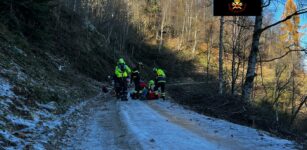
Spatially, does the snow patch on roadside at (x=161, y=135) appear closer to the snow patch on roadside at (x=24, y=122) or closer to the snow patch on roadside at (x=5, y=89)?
the snow patch on roadside at (x=24, y=122)

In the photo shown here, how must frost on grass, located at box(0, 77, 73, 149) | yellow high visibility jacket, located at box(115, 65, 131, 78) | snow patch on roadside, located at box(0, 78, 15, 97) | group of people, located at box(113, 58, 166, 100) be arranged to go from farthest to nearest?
1. yellow high visibility jacket, located at box(115, 65, 131, 78)
2. group of people, located at box(113, 58, 166, 100)
3. snow patch on roadside, located at box(0, 78, 15, 97)
4. frost on grass, located at box(0, 77, 73, 149)

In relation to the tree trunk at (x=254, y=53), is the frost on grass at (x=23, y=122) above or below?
below

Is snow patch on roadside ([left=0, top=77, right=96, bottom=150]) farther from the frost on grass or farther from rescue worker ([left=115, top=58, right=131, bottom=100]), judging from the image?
rescue worker ([left=115, top=58, right=131, bottom=100])

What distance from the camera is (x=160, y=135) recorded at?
26.9 ft

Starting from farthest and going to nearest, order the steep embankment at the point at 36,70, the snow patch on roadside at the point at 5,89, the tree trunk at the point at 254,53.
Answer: the tree trunk at the point at 254,53
the snow patch on roadside at the point at 5,89
the steep embankment at the point at 36,70

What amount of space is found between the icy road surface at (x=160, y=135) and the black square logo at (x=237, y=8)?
165 inches

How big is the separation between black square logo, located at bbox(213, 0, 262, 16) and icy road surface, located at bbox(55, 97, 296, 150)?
165 inches

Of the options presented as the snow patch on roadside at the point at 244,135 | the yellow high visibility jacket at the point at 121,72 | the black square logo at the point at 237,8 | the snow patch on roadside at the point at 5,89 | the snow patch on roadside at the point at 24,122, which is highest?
the black square logo at the point at 237,8

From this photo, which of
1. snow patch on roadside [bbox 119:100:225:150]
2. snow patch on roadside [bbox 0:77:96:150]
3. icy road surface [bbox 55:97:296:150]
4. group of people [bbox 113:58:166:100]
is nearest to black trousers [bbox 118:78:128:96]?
group of people [bbox 113:58:166:100]

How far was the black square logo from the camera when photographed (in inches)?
474

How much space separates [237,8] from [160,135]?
20.6 feet

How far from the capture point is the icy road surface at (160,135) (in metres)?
7.29

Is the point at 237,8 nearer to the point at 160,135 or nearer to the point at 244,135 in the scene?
the point at 244,135

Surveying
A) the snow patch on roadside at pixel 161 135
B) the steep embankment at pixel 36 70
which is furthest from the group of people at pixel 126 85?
the snow patch on roadside at pixel 161 135
